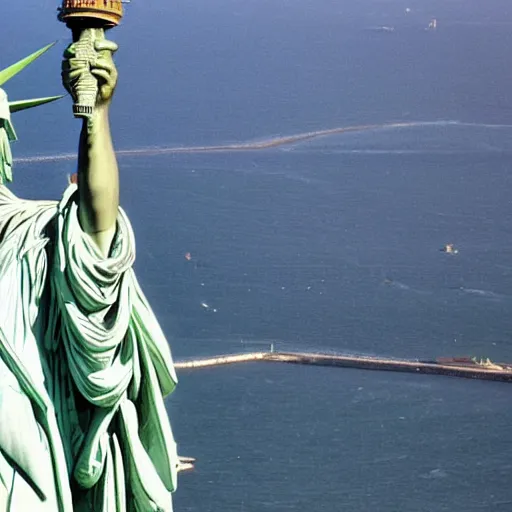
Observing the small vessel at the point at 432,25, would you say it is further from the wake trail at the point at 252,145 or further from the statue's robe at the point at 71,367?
the statue's robe at the point at 71,367

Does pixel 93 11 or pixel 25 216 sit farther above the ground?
pixel 93 11

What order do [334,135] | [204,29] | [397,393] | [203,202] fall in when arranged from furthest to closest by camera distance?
[204,29] < [334,135] < [203,202] < [397,393]

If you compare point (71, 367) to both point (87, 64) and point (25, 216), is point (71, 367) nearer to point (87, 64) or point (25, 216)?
point (25, 216)

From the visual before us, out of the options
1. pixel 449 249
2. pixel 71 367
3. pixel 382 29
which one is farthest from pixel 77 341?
pixel 382 29

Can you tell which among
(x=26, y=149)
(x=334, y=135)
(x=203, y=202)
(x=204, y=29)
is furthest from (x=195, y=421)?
(x=204, y=29)

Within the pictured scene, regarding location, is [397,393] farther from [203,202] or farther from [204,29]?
[204,29]

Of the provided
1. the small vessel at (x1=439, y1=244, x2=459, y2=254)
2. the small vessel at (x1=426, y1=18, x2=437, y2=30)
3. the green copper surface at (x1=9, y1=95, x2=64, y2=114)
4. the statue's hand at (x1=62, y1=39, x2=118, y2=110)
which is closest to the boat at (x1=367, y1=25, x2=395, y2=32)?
the small vessel at (x1=426, y1=18, x2=437, y2=30)

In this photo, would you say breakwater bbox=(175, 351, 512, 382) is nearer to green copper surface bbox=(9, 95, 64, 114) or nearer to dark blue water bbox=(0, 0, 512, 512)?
dark blue water bbox=(0, 0, 512, 512)
